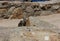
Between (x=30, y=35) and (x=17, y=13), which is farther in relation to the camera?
(x=17, y=13)

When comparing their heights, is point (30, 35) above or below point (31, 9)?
above

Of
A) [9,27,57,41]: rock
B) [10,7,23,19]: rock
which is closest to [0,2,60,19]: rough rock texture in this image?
[10,7,23,19]: rock

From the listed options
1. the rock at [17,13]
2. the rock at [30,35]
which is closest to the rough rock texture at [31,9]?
the rock at [17,13]

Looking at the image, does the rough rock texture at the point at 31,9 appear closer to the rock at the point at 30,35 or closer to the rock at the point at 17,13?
the rock at the point at 17,13

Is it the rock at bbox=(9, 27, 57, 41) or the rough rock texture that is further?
the rough rock texture

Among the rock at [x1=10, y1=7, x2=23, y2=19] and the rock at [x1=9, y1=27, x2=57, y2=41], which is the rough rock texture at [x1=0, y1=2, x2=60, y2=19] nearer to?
the rock at [x1=10, y1=7, x2=23, y2=19]

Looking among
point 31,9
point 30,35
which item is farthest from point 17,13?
point 30,35

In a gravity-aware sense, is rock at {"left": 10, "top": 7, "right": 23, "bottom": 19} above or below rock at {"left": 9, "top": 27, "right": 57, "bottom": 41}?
below

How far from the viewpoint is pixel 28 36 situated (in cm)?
72

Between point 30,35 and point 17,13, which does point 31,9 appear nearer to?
point 17,13

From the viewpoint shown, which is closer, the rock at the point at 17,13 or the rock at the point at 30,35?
the rock at the point at 30,35

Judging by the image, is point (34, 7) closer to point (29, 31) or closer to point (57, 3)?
point (57, 3)

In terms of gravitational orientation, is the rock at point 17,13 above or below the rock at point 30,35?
below

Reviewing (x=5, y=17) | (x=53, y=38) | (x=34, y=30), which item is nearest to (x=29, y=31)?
(x=34, y=30)
